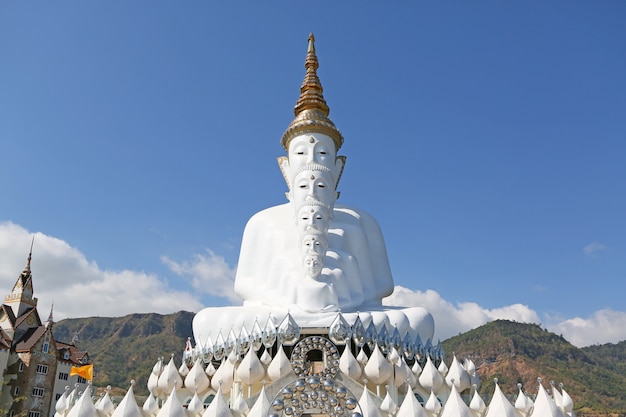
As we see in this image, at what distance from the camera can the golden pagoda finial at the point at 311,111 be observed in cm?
1664

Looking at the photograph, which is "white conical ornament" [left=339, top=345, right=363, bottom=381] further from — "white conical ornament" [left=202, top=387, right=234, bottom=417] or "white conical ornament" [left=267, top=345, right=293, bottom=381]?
"white conical ornament" [left=202, top=387, right=234, bottom=417]

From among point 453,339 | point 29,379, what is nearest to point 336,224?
point 29,379

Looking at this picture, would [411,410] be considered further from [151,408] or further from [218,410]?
[151,408]

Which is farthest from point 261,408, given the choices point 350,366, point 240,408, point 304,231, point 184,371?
point 304,231

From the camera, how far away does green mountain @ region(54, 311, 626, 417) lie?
47.8 metres

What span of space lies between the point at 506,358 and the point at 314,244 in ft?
158

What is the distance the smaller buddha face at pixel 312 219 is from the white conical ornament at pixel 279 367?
4296 mm

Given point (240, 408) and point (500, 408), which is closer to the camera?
point (500, 408)

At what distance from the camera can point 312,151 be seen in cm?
1631

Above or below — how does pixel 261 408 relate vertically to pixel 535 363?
below

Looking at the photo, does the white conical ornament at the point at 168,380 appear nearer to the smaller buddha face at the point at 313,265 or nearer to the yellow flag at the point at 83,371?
the smaller buddha face at the point at 313,265

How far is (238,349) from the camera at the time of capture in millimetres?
12992

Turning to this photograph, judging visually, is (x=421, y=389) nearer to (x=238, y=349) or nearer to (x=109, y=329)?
(x=238, y=349)

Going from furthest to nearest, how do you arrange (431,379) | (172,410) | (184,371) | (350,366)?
(184,371) → (431,379) → (350,366) → (172,410)
